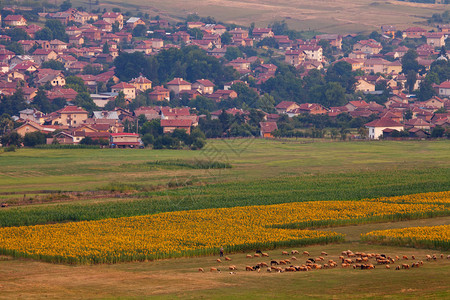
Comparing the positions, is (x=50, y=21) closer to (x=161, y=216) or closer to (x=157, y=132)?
(x=157, y=132)

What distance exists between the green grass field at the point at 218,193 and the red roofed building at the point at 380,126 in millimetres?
5792

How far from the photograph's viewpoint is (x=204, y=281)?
25.7 metres

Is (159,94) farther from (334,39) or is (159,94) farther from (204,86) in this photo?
(334,39)

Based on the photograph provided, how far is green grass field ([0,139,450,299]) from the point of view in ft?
80.9

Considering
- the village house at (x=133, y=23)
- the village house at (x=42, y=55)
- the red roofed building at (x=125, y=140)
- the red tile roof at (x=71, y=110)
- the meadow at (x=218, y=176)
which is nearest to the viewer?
the meadow at (x=218, y=176)

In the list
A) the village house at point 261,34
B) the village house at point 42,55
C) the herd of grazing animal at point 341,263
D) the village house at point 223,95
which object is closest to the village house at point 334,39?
the village house at point 261,34

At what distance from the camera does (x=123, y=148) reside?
3044 inches

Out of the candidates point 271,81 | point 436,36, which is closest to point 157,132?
point 271,81

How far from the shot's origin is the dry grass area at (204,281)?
78.4ft

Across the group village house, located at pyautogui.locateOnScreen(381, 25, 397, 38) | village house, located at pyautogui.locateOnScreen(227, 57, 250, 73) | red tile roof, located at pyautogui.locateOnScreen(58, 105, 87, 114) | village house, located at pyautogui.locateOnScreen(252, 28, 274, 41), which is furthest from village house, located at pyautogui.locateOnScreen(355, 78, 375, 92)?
village house, located at pyautogui.locateOnScreen(381, 25, 397, 38)

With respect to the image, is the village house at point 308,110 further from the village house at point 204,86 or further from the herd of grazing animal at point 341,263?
the herd of grazing animal at point 341,263

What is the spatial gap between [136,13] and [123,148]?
111 meters

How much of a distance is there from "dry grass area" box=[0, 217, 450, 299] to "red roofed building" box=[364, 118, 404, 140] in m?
58.1

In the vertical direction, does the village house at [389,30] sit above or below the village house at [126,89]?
above
